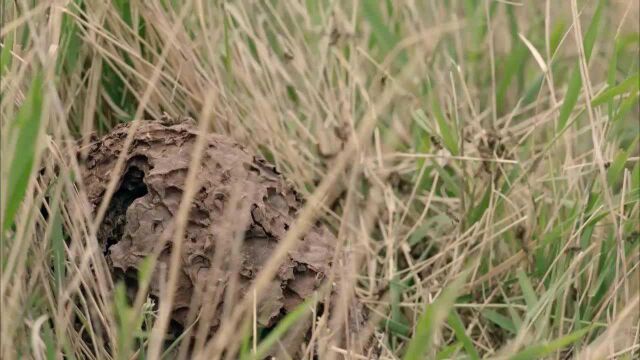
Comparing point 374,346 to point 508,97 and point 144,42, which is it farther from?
point 508,97

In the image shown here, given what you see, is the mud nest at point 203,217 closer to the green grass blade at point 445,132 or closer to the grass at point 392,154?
the grass at point 392,154

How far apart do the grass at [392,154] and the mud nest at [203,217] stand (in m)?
0.04

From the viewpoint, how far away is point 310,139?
78.2 inches

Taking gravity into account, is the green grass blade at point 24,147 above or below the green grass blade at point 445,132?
above

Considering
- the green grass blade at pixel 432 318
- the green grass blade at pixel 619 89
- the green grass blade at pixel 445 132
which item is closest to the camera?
the green grass blade at pixel 432 318

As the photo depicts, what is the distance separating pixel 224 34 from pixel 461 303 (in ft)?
1.98

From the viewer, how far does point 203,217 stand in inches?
57.1

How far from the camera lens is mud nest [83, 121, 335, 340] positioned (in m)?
1.41

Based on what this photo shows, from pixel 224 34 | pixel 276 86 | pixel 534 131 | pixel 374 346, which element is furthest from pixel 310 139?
pixel 374 346

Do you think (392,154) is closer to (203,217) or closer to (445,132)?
(445,132)

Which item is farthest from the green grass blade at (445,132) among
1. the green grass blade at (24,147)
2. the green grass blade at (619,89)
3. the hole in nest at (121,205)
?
the green grass blade at (24,147)

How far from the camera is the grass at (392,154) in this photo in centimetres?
147

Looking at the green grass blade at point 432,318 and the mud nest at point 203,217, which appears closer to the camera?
the green grass blade at point 432,318

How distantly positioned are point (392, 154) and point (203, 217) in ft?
1.62
